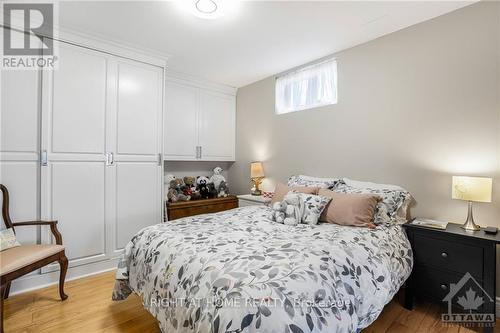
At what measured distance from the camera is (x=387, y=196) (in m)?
2.15

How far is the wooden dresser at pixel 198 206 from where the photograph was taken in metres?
3.29

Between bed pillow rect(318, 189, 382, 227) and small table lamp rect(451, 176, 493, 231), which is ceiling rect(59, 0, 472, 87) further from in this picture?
bed pillow rect(318, 189, 382, 227)

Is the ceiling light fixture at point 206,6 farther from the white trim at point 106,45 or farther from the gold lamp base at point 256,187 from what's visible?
the gold lamp base at point 256,187

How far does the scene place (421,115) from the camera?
225 cm

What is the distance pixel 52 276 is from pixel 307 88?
3.53m

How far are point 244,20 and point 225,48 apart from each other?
615mm

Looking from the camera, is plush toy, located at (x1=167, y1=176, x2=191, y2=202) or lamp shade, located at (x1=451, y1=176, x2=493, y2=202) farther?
plush toy, located at (x1=167, y1=176, x2=191, y2=202)

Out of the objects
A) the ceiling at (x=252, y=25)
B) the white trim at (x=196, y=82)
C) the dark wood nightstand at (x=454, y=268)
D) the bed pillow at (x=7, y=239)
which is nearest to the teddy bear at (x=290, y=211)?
the dark wood nightstand at (x=454, y=268)

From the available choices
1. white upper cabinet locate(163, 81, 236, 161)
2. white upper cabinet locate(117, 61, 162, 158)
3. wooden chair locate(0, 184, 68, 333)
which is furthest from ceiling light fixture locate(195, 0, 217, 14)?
wooden chair locate(0, 184, 68, 333)

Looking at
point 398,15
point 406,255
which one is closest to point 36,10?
point 398,15

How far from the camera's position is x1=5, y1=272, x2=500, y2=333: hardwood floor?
1.71 metres
